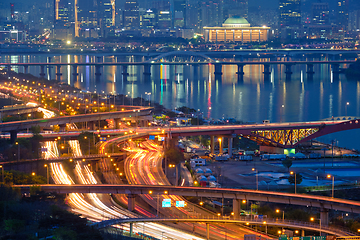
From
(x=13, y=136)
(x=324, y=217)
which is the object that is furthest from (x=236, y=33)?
(x=324, y=217)

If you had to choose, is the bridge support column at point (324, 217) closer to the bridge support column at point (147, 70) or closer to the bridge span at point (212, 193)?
the bridge span at point (212, 193)

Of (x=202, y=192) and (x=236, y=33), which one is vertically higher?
(x=236, y=33)

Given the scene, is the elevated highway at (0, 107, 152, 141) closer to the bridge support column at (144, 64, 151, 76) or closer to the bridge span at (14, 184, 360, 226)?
the bridge span at (14, 184, 360, 226)

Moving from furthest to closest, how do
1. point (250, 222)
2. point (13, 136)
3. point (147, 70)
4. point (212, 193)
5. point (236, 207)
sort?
point (147, 70) → point (13, 136) → point (212, 193) → point (236, 207) → point (250, 222)

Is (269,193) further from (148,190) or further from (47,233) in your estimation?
(47,233)

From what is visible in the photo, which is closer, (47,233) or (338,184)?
(47,233)

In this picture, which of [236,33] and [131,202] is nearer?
[131,202]

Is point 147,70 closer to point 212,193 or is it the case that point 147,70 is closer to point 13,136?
point 13,136

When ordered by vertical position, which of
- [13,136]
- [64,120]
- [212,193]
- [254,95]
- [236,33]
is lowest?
[254,95]

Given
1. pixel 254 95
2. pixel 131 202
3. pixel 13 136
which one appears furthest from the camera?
pixel 254 95

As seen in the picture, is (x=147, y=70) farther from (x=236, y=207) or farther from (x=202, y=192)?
(x=236, y=207)

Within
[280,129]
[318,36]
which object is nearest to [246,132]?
[280,129]
